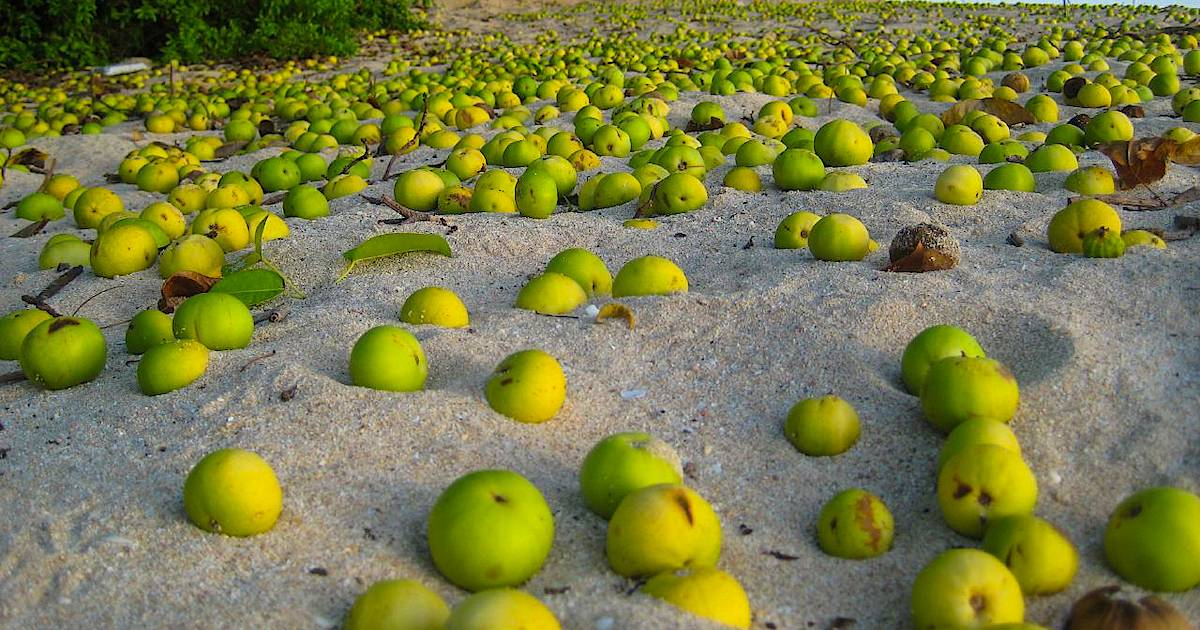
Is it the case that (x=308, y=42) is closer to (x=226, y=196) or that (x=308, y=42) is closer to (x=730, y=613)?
(x=226, y=196)

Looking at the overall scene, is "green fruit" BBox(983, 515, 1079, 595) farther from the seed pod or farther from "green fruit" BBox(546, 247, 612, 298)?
"green fruit" BBox(546, 247, 612, 298)

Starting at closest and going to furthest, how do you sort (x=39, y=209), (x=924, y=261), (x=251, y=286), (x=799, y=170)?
(x=924, y=261), (x=251, y=286), (x=799, y=170), (x=39, y=209)

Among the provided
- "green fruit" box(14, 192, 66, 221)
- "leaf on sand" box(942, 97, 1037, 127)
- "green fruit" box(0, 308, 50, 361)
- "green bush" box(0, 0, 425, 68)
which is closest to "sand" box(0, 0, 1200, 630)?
"green fruit" box(0, 308, 50, 361)

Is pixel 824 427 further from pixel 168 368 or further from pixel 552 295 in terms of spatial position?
pixel 168 368

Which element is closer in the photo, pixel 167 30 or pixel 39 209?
pixel 39 209

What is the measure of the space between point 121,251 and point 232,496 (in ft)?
→ 6.73

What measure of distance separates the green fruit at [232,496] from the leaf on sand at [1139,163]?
3.15m

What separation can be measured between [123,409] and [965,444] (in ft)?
6.19

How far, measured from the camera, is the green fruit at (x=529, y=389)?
85.9 inches

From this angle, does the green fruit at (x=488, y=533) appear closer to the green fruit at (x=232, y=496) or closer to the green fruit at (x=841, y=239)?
the green fruit at (x=232, y=496)

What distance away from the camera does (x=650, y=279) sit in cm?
285

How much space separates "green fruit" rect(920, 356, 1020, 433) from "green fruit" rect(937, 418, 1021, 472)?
7 centimetres

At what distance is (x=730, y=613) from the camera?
152cm

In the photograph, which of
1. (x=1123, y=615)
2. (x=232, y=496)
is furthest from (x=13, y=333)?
(x=1123, y=615)
